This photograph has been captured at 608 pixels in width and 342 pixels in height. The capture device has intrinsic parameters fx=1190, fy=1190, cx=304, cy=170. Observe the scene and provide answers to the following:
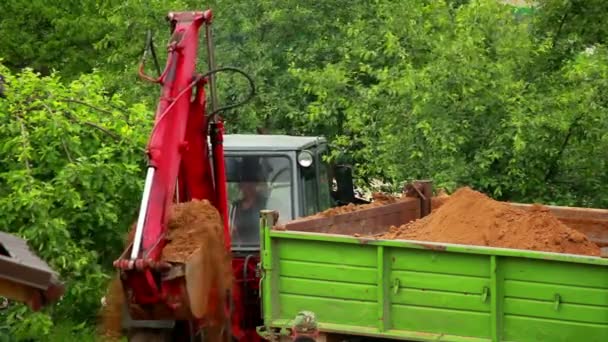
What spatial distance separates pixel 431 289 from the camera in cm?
827

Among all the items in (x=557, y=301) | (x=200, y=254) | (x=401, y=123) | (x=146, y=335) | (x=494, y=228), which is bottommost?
(x=146, y=335)

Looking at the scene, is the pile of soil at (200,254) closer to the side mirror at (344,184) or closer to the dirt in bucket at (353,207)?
the dirt in bucket at (353,207)

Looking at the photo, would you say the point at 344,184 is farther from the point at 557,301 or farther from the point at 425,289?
the point at 557,301

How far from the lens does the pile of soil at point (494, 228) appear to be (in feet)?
28.9

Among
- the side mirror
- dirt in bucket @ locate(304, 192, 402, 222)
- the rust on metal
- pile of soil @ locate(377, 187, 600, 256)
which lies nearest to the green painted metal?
pile of soil @ locate(377, 187, 600, 256)

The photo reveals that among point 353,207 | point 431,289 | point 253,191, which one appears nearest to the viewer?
point 431,289

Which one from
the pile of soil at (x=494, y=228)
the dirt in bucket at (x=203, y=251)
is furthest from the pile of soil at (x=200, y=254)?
the pile of soil at (x=494, y=228)

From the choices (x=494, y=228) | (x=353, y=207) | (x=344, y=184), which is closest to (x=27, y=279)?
(x=494, y=228)

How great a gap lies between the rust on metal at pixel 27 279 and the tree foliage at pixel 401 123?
4.78 meters

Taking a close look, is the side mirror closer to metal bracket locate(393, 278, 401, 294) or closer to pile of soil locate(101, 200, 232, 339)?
pile of soil locate(101, 200, 232, 339)

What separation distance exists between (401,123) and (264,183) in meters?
2.30

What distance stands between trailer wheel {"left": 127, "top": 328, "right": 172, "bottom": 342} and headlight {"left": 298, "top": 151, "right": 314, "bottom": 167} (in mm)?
2370

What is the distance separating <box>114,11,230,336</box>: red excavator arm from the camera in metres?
8.66

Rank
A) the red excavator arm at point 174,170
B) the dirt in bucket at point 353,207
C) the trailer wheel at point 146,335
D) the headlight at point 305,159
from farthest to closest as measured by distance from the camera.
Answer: the headlight at point 305,159
the dirt in bucket at point 353,207
the trailer wheel at point 146,335
the red excavator arm at point 174,170
